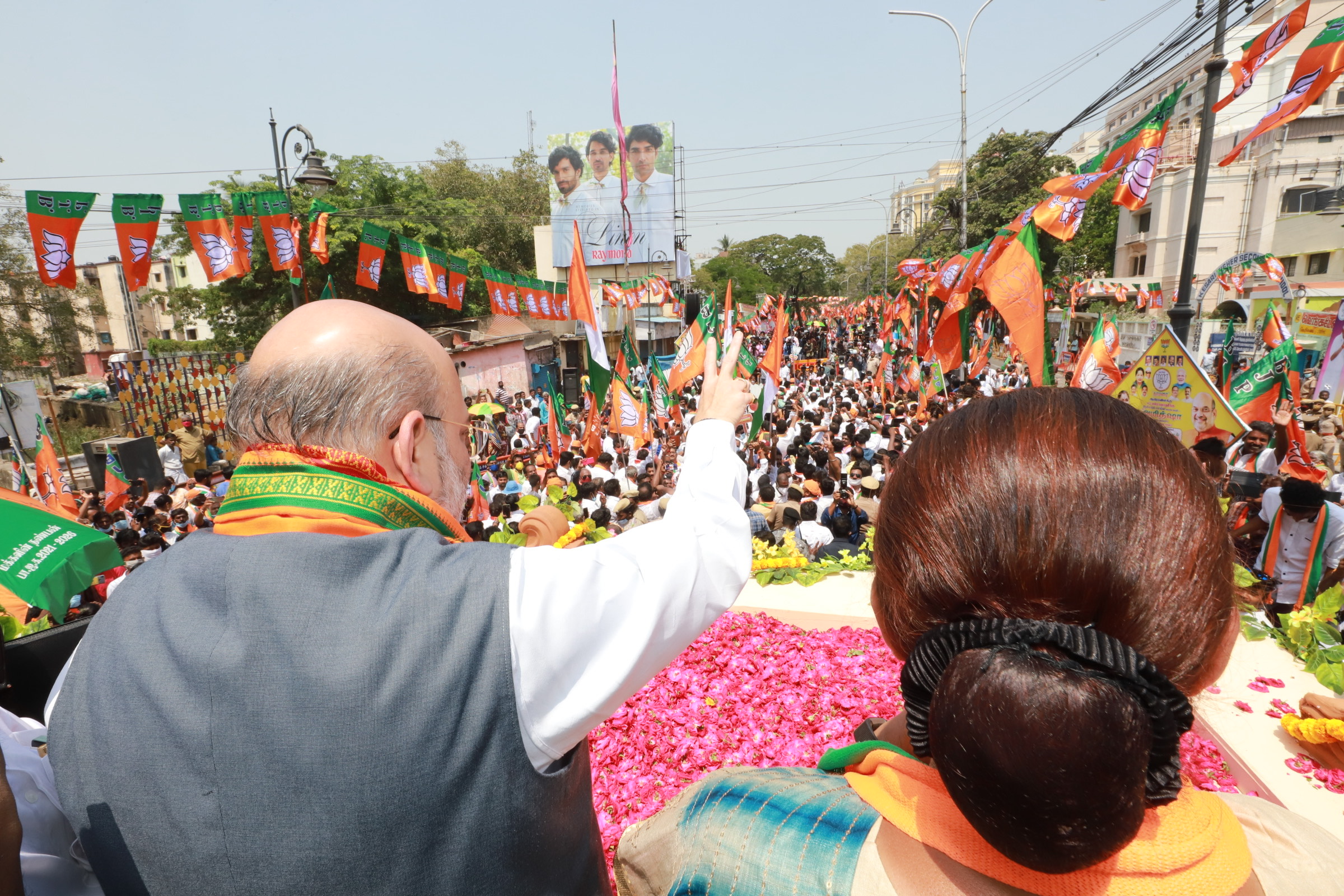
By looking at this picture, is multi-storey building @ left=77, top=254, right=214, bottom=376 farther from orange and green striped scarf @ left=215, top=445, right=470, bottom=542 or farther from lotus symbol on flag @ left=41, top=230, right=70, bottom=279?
orange and green striped scarf @ left=215, top=445, right=470, bottom=542

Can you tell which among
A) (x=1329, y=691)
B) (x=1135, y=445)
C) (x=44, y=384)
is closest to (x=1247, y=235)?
(x=1329, y=691)

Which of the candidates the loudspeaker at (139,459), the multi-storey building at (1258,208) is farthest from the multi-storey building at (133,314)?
the multi-storey building at (1258,208)

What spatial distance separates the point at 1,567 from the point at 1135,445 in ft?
9.89

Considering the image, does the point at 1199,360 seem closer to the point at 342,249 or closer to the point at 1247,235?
the point at 1247,235

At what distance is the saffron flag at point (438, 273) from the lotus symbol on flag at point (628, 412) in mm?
4988

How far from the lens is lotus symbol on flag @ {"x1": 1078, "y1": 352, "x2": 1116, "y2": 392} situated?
282 inches

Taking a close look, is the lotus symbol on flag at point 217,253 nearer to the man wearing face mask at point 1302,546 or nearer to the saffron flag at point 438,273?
the saffron flag at point 438,273

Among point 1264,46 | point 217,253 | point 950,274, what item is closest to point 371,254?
A: point 217,253

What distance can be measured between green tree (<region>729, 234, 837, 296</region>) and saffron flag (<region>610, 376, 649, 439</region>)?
47.9 metres

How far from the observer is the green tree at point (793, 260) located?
55.3 metres

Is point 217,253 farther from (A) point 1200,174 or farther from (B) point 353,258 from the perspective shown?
(B) point 353,258

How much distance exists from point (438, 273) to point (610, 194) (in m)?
26.8

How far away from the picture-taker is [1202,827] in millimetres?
737

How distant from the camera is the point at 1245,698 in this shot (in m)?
2.67
